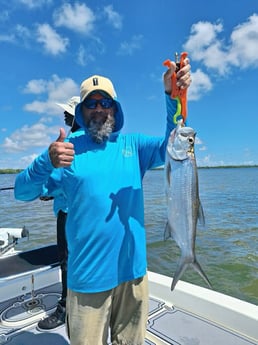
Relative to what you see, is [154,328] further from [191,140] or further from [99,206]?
[191,140]

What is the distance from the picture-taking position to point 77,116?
8.16 ft

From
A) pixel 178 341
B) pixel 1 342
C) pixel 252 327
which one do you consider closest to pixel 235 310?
pixel 252 327

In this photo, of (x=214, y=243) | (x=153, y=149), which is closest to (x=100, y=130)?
(x=153, y=149)

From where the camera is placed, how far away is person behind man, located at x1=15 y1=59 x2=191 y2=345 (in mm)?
2084

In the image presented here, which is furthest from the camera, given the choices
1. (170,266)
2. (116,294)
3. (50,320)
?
(170,266)

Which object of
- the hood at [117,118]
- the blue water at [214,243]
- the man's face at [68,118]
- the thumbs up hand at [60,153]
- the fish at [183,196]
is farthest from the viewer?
the blue water at [214,243]

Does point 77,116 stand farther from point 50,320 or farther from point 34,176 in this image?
point 50,320

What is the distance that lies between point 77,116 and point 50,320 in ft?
8.26

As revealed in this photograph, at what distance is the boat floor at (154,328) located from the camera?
3273 mm

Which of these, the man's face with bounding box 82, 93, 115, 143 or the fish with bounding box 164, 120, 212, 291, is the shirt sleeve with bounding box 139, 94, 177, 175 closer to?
the fish with bounding box 164, 120, 212, 291

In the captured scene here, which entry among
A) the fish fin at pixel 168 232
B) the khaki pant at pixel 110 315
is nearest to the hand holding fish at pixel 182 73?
the fish fin at pixel 168 232

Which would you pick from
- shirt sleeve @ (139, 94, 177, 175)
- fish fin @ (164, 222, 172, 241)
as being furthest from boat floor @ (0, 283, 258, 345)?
shirt sleeve @ (139, 94, 177, 175)

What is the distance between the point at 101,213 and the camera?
212 cm

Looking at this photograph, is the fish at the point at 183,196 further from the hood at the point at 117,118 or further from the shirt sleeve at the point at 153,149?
the hood at the point at 117,118
